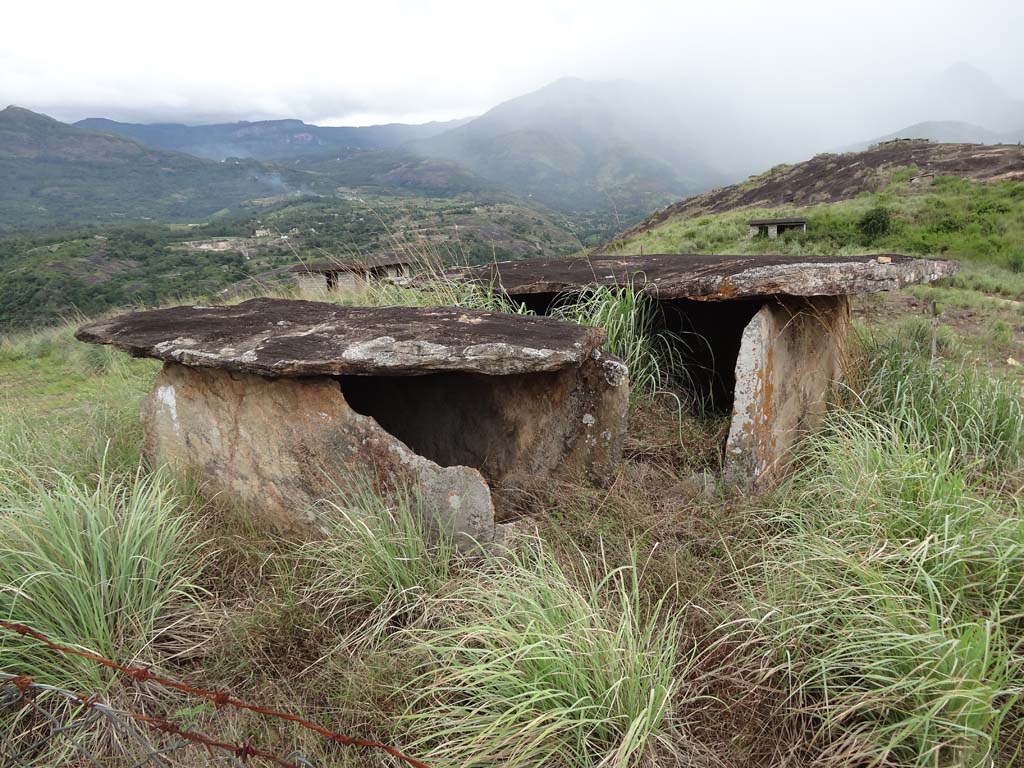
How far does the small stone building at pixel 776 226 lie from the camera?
55.6 feet

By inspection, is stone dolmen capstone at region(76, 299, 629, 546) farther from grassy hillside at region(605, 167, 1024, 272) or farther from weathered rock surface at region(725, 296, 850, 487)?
grassy hillside at region(605, 167, 1024, 272)

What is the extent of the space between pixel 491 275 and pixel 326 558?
3.31m

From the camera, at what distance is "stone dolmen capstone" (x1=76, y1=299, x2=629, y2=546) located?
3.04 metres

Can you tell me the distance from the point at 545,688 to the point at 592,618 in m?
0.37

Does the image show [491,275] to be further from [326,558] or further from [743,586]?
[743,586]

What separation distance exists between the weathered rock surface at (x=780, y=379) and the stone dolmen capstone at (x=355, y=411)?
2.40ft

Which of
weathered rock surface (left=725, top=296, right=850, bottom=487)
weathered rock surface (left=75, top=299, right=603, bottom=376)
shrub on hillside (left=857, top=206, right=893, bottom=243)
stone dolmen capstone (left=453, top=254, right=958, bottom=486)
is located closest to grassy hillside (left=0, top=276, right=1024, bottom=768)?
weathered rock surface (left=725, top=296, right=850, bottom=487)

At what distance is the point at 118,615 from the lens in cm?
253

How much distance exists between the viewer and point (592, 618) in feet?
7.50

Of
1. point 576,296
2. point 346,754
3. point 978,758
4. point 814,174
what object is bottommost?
point 346,754

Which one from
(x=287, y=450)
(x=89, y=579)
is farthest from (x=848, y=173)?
(x=89, y=579)

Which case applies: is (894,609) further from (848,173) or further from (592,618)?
(848,173)

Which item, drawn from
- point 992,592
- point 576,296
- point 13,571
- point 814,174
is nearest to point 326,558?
point 13,571

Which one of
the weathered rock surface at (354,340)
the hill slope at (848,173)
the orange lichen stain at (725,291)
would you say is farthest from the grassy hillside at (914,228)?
the weathered rock surface at (354,340)
